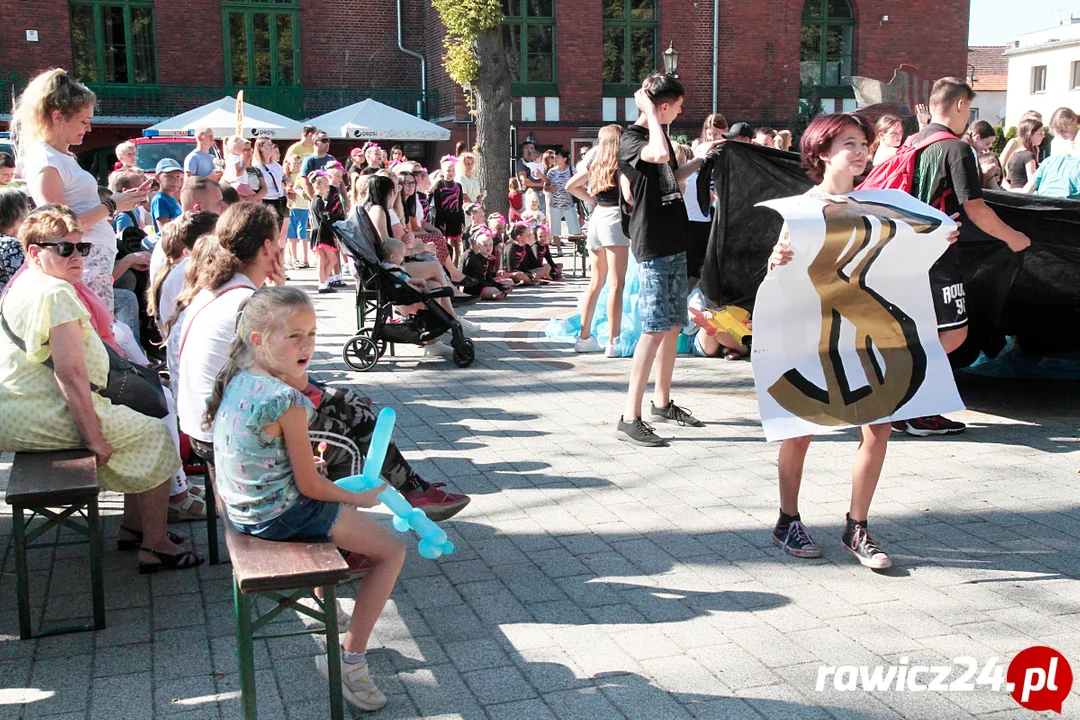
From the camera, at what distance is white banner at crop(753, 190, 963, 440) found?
4.54m

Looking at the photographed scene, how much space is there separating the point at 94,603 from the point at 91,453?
67 centimetres

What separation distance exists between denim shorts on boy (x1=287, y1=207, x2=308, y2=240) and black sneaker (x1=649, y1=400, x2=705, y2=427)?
40.9 ft

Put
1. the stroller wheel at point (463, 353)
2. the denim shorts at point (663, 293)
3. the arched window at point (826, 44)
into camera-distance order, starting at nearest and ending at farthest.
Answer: the denim shorts at point (663, 293), the stroller wheel at point (463, 353), the arched window at point (826, 44)

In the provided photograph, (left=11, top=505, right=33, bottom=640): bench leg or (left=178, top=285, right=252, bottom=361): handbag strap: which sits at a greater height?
(left=178, top=285, right=252, bottom=361): handbag strap

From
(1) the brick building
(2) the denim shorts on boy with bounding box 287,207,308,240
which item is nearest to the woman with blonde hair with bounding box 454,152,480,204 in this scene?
(2) the denim shorts on boy with bounding box 287,207,308,240

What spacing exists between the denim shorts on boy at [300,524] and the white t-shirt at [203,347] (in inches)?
29.8

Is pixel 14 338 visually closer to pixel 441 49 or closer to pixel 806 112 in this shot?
pixel 441 49

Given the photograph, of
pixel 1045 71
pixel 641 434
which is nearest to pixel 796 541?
pixel 641 434

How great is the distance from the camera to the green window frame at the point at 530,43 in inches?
1136

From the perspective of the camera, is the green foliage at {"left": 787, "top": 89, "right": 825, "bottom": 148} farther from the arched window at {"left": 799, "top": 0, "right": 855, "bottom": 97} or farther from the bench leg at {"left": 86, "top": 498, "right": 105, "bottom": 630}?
the bench leg at {"left": 86, "top": 498, "right": 105, "bottom": 630}

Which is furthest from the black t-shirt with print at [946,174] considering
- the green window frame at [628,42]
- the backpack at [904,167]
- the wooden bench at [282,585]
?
the green window frame at [628,42]

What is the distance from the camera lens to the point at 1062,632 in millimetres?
4000

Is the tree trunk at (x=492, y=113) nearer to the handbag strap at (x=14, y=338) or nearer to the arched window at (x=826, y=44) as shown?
the arched window at (x=826, y=44)

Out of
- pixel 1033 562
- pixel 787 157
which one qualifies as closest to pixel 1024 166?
pixel 787 157
